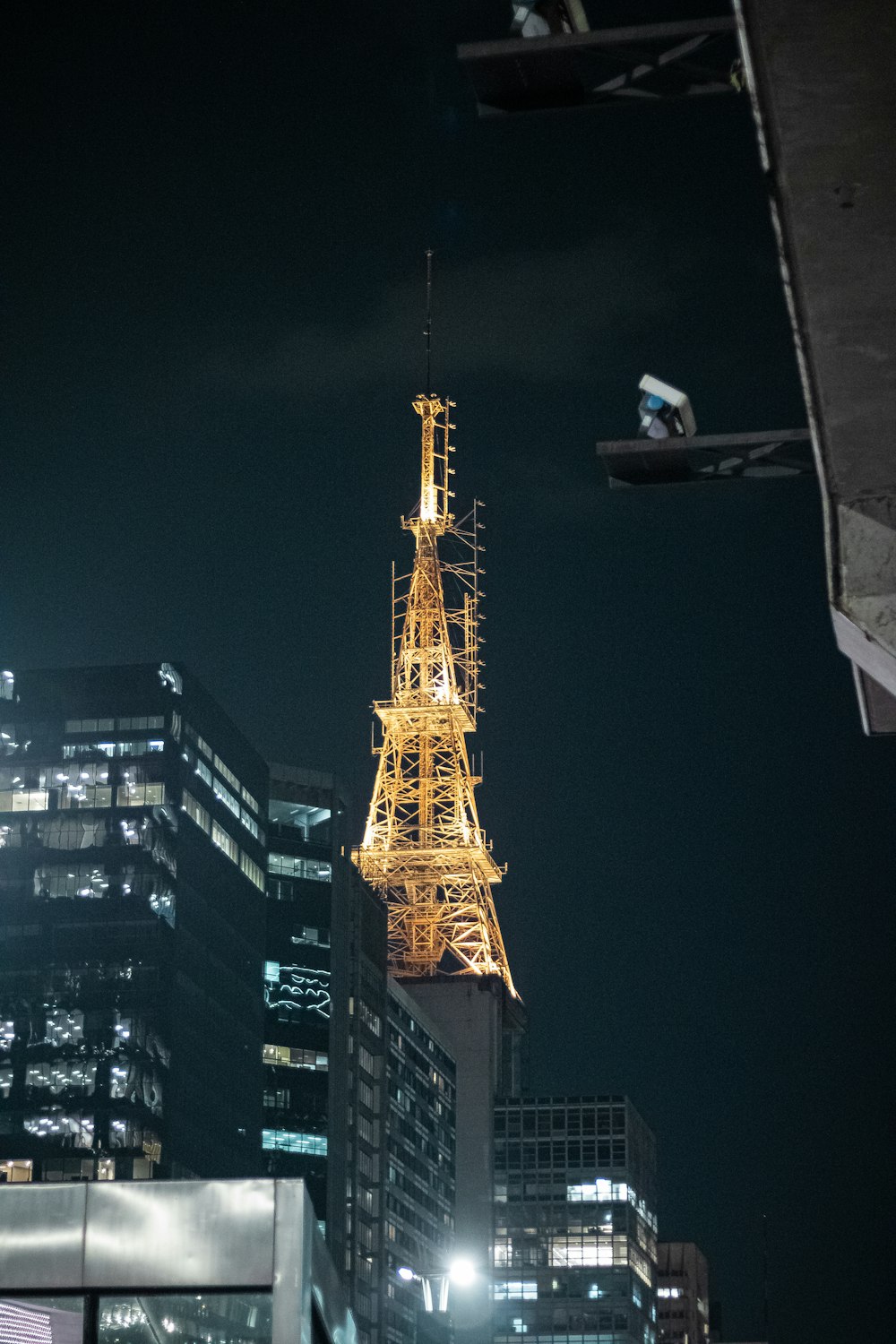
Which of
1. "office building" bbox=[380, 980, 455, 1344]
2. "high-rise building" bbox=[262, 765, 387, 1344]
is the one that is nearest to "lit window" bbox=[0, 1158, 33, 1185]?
"high-rise building" bbox=[262, 765, 387, 1344]

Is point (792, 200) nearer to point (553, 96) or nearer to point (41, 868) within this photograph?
point (553, 96)

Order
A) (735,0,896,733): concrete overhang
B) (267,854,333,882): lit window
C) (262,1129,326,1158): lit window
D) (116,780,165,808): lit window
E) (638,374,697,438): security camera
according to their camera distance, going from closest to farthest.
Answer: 1. (735,0,896,733): concrete overhang
2. (638,374,697,438): security camera
3. (116,780,165,808): lit window
4. (262,1129,326,1158): lit window
5. (267,854,333,882): lit window

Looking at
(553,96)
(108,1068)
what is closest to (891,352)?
(553,96)

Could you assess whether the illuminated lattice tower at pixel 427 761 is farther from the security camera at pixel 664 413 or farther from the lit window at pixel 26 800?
the security camera at pixel 664 413

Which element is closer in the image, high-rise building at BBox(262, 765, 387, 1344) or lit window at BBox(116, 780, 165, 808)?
lit window at BBox(116, 780, 165, 808)

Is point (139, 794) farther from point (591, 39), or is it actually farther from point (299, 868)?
point (591, 39)

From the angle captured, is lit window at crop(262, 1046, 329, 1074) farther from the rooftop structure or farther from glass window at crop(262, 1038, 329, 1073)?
the rooftop structure

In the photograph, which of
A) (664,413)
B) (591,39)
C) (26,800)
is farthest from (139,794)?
(591,39)
